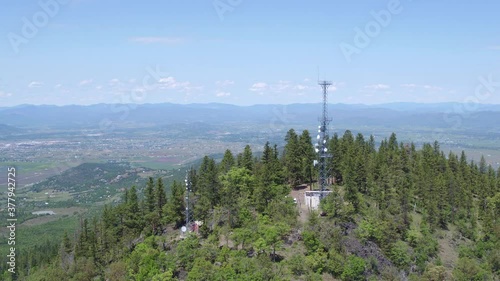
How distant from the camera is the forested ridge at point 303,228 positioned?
117 feet

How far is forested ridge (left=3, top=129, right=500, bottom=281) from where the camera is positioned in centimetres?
3569

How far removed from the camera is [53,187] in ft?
498

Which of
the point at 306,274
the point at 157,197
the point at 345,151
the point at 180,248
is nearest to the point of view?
the point at 306,274

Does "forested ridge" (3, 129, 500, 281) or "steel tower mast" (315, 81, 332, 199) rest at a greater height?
"steel tower mast" (315, 81, 332, 199)

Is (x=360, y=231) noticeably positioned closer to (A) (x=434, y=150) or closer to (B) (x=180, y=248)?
(B) (x=180, y=248)

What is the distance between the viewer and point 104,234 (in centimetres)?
4725

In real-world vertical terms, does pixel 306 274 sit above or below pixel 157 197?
below

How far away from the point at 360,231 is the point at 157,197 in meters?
21.6

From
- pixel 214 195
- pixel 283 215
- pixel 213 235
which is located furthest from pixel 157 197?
pixel 283 215

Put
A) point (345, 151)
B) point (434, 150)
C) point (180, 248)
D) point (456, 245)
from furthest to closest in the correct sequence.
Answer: point (434, 150)
point (345, 151)
point (456, 245)
point (180, 248)

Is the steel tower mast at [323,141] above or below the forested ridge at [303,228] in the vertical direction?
above

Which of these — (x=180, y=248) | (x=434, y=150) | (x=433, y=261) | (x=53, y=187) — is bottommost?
(x=53, y=187)

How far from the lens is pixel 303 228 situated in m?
39.1

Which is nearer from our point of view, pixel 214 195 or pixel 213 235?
pixel 213 235
